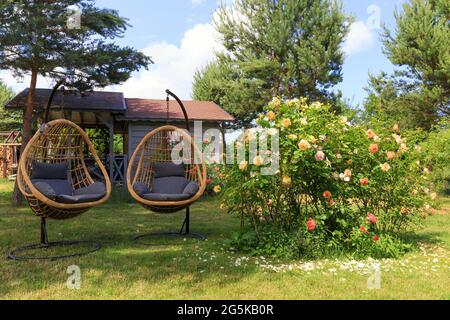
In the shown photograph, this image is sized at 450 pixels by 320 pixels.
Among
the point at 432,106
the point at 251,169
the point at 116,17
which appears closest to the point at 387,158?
the point at 251,169

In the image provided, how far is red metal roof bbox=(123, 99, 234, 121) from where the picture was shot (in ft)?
41.5

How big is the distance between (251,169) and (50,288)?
77.5 inches

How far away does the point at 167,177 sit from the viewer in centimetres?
565

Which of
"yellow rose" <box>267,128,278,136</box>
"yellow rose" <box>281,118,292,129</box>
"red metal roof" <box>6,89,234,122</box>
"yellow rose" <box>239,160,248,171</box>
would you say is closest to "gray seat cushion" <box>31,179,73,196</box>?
"yellow rose" <box>239,160,248,171</box>

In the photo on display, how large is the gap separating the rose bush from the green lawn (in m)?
0.33

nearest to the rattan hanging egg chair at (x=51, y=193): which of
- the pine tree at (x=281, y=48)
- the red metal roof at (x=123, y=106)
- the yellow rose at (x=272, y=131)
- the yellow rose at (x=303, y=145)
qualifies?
the yellow rose at (x=272, y=131)

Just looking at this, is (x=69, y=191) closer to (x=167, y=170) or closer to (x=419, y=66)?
(x=167, y=170)

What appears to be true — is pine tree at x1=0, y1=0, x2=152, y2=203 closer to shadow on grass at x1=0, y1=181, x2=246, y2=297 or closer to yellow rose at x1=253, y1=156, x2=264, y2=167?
shadow on grass at x1=0, y1=181, x2=246, y2=297

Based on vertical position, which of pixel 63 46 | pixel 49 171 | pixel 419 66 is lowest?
pixel 49 171

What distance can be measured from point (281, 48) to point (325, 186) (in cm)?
1279

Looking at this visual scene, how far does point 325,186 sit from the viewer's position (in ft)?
13.5

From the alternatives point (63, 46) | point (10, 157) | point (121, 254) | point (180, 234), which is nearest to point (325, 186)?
point (180, 234)

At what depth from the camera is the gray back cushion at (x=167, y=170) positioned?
5.67 m
